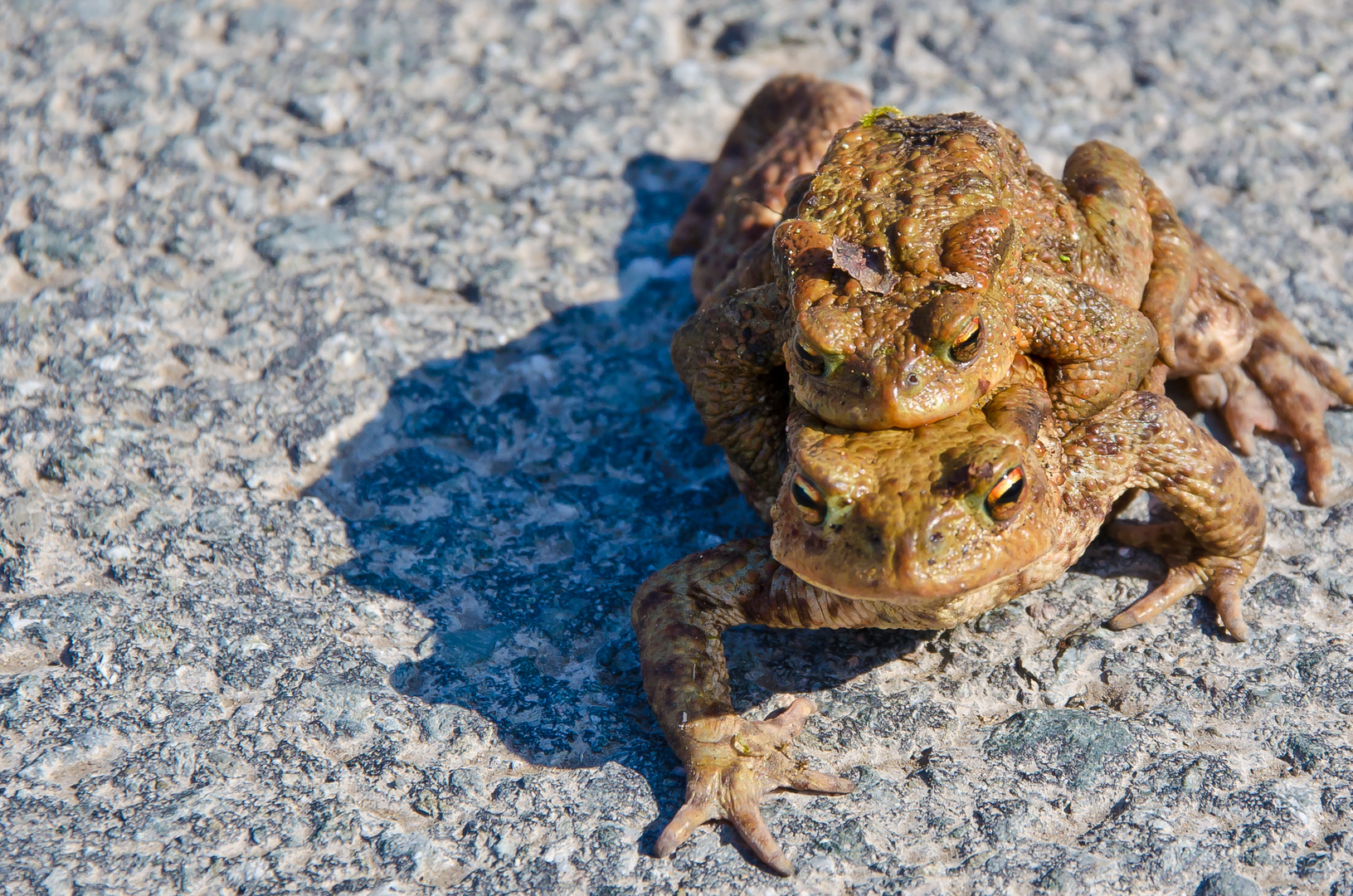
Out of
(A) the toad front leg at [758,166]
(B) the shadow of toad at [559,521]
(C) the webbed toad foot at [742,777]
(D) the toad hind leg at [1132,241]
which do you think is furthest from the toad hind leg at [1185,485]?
(A) the toad front leg at [758,166]

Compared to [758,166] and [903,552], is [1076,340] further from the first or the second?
[758,166]

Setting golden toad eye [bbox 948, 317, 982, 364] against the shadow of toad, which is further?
the shadow of toad

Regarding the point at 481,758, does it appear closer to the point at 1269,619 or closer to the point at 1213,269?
the point at 1269,619

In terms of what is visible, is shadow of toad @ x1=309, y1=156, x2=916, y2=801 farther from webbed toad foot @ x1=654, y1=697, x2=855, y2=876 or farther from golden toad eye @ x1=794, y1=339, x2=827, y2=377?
golden toad eye @ x1=794, y1=339, x2=827, y2=377

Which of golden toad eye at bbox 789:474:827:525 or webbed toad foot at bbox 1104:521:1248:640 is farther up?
golden toad eye at bbox 789:474:827:525

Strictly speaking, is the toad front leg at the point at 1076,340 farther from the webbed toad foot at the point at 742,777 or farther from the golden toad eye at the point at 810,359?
the webbed toad foot at the point at 742,777

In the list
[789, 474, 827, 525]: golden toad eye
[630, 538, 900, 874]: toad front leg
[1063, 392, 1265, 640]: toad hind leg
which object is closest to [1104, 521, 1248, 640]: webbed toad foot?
[1063, 392, 1265, 640]: toad hind leg
